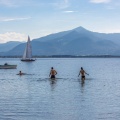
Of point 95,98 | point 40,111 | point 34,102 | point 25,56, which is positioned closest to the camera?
point 40,111

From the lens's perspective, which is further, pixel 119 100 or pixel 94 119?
pixel 119 100

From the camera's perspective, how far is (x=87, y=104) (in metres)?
31.6

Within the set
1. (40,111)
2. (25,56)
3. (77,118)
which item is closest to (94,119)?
(77,118)

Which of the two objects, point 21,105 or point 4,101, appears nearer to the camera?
point 21,105

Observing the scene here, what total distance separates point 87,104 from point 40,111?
522 centimetres

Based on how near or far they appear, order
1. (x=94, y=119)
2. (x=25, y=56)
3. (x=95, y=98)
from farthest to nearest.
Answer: (x=25, y=56)
(x=95, y=98)
(x=94, y=119)

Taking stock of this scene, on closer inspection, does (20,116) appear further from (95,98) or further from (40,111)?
(95,98)

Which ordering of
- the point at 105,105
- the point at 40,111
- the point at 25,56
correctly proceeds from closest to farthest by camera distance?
1. the point at 40,111
2. the point at 105,105
3. the point at 25,56

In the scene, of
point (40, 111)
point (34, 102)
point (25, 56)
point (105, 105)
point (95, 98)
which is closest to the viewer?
point (40, 111)

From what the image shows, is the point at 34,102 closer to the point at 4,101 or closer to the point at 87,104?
the point at 4,101

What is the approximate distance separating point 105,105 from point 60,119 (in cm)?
710

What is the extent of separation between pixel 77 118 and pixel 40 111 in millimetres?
4078

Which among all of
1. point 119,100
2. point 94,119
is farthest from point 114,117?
point 119,100

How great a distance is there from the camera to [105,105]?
3089cm
